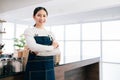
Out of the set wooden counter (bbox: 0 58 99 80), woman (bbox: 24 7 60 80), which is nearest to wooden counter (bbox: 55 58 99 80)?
wooden counter (bbox: 0 58 99 80)

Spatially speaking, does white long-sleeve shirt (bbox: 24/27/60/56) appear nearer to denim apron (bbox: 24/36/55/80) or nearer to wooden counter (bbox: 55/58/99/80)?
denim apron (bbox: 24/36/55/80)

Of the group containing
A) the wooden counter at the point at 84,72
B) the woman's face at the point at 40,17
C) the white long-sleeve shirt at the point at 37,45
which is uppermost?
the woman's face at the point at 40,17

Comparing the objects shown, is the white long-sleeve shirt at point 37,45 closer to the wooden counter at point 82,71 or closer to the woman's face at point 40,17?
the woman's face at point 40,17

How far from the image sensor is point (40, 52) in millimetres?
1365

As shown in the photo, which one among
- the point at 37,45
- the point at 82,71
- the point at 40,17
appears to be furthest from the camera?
the point at 82,71

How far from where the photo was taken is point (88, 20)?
6609 mm

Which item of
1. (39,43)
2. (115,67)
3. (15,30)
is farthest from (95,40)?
(39,43)

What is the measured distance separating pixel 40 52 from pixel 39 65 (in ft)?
0.43

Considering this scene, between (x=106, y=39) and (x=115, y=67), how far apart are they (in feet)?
3.96


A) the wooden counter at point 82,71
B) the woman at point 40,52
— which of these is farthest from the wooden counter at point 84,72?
the woman at point 40,52

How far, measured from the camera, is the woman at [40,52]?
4.42ft

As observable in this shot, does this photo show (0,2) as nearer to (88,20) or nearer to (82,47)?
(88,20)

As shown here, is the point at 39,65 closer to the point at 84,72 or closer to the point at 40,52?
the point at 40,52

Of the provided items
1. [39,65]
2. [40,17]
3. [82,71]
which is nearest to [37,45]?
[39,65]
